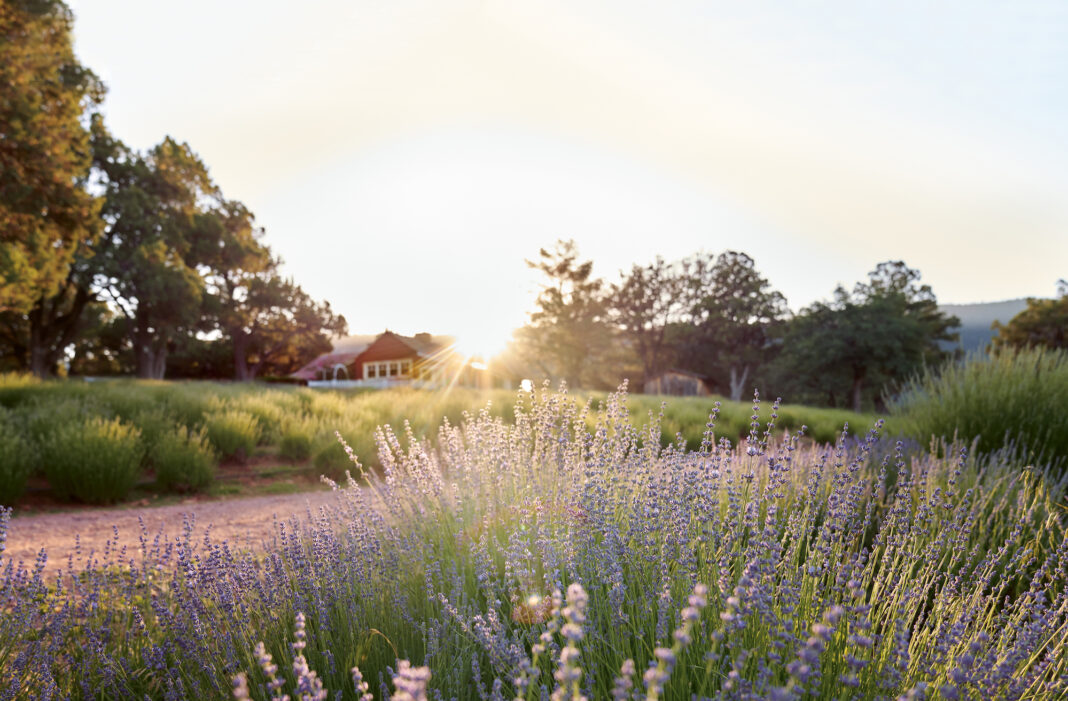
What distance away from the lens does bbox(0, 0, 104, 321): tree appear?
1183cm

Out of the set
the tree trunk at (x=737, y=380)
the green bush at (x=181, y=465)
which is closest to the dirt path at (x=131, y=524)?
the green bush at (x=181, y=465)

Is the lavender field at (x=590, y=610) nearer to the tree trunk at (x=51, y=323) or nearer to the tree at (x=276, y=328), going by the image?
the tree trunk at (x=51, y=323)

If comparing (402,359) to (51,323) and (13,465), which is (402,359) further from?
(13,465)

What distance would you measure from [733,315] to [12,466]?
47404 millimetres

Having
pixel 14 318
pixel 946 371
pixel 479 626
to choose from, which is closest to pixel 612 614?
pixel 479 626

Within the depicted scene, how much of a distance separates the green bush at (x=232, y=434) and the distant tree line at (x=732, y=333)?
2326cm

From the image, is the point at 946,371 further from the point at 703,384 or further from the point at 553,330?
the point at 703,384

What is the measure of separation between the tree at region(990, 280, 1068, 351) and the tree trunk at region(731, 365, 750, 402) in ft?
53.5

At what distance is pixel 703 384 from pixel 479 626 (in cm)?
5469

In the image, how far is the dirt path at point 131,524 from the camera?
5328 mm

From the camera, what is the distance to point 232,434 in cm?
951

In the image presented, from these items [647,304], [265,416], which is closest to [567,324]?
[647,304]

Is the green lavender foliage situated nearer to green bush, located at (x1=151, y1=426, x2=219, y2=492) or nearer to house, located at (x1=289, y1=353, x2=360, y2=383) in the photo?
green bush, located at (x1=151, y1=426, x2=219, y2=492)

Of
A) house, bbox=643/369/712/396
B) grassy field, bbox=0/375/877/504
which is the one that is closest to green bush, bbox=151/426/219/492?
grassy field, bbox=0/375/877/504
